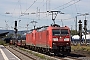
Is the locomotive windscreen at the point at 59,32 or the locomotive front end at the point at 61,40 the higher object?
the locomotive windscreen at the point at 59,32

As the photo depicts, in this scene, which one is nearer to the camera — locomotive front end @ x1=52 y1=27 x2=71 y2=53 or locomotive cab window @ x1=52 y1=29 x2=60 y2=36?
locomotive front end @ x1=52 y1=27 x2=71 y2=53

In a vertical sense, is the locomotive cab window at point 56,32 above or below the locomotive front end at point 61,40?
above

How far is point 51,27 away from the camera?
Result: 33094 mm

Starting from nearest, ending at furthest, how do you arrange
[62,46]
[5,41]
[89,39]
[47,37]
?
[62,46] → [47,37] → [5,41] → [89,39]

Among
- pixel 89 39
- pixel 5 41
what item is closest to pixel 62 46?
pixel 5 41

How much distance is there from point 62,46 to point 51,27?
2.64 m

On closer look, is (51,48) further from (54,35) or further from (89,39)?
(89,39)

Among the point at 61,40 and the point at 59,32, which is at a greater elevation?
the point at 59,32

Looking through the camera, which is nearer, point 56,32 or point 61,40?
point 61,40

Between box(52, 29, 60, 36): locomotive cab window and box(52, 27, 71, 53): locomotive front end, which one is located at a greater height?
box(52, 29, 60, 36): locomotive cab window

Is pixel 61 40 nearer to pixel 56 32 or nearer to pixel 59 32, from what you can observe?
pixel 59 32

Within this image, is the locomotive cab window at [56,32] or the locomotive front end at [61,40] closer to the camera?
the locomotive front end at [61,40]

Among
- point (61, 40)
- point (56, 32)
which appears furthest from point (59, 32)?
point (61, 40)

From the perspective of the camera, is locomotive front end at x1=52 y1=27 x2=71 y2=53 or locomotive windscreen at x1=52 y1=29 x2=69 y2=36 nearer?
locomotive front end at x1=52 y1=27 x2=71 y2=53
